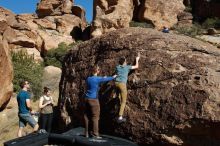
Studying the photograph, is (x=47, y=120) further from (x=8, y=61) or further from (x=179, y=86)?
(x=8, y=61)

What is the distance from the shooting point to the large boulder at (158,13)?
4338cm

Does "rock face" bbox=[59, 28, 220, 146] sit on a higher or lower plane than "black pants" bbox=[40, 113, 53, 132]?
higher

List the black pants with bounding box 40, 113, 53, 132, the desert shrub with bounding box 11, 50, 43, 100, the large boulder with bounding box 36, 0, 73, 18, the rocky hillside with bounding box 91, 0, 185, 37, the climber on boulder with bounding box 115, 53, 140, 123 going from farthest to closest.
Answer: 1. the large boulder with bounding box 36, 0, 73, 18
2. the rocky hillside with bounding box 91, 0, 185, 37
3. the desert shrub with bounding box 11, 50, 43, 100
4. the black pants with bounding box 40, 113, 53, 132
5. the climber on boulder with bounding box 115, 53, 140, 123

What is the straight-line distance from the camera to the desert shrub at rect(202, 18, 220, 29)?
132ft

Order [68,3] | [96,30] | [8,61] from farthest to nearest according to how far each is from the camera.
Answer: [68,3]
[96,30]
[8,61]

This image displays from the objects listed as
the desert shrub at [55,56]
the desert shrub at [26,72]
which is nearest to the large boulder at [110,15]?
the desert shrub at [55,56]

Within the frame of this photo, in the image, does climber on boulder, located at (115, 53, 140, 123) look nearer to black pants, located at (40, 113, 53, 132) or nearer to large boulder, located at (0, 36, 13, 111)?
black pants, located at (40, 113, 53, 132)

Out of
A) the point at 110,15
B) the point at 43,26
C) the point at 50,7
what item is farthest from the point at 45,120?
the point at 50,7

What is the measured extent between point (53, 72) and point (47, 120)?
918 inches

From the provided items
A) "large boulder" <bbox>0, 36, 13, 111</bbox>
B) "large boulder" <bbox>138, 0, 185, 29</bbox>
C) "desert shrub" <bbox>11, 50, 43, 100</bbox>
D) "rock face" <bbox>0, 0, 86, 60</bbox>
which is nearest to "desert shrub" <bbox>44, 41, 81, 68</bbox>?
"rock face" <bbox>0, 0, 86, 60</bbox>

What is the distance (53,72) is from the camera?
35312mm

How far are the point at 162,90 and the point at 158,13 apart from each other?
1341 inches

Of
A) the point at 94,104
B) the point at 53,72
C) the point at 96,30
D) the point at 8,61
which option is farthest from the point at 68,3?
the point at 94,104

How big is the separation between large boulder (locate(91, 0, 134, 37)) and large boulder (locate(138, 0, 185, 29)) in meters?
1.23
